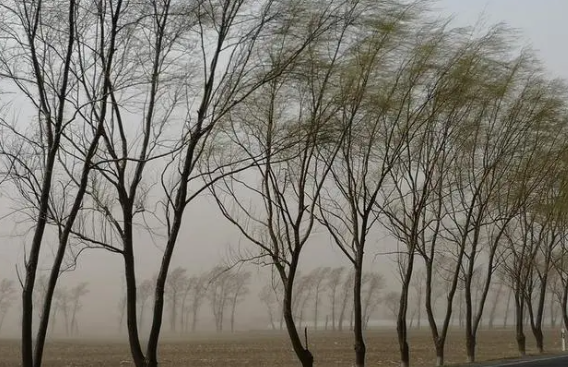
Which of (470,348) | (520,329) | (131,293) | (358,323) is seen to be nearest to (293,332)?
(358,323)

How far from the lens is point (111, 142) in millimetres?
14211

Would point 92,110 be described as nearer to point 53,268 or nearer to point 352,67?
point 53,268

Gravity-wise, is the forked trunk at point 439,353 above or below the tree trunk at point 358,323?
below

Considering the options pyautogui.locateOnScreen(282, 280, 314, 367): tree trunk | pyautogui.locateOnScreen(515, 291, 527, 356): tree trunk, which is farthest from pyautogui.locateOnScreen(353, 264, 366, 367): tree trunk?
pyautogui.locateOnScreen(515, 291, 527, 356): tree trunk

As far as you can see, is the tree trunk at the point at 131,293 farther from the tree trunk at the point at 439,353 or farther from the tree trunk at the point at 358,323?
the tree trunk at the point at 439,353

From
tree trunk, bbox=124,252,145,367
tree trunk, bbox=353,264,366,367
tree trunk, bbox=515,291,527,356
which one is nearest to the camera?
tree trunk, bbox=124,252,145,367

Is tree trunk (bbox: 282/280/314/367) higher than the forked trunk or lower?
higher

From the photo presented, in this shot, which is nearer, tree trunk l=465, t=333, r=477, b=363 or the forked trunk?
the forked trunk

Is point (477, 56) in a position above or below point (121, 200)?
above

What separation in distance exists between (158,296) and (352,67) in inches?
310

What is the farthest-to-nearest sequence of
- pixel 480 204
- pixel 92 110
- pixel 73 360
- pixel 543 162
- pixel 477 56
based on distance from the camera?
pixel 73 360
pixel 543 162
pixel 480 204
pixel 477 56
pixel 92 110

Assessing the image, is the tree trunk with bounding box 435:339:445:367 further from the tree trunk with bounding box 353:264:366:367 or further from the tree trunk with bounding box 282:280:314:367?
the tree trunk with bounding box 282:280:314:367

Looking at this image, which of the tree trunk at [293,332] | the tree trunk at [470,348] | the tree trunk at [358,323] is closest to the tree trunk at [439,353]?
the tree trunk at [470,348]

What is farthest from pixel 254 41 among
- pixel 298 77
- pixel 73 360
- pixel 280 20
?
pixel 73 360
